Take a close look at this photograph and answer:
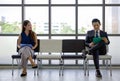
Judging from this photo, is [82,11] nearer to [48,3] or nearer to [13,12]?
[48,3]

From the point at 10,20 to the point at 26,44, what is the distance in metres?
1.76

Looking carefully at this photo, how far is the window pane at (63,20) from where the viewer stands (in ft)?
26.3

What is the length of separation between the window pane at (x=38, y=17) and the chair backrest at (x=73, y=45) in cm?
99

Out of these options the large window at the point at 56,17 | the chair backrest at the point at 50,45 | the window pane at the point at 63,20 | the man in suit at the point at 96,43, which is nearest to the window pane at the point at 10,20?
the large window at the point at 56,17

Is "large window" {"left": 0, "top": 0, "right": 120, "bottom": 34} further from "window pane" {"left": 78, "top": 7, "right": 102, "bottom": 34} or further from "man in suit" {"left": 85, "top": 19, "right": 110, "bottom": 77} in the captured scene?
"man in suit" {"left": 85, "top": 19, "right": 110, "bottom": 77}

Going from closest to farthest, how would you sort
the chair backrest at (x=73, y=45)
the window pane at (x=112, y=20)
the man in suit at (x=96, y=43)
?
the man in suit at (x=96, y=43) < the chair backrest at (x=73, y=45) < the window pane at (x=112, y=20)

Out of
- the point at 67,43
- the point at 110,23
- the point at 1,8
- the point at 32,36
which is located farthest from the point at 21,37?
the point at 110,23

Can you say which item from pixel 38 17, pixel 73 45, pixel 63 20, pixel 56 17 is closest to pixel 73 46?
pixel 73 45

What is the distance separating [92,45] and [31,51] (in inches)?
56.3

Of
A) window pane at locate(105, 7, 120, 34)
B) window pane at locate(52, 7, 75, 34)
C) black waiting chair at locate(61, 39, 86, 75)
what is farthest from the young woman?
window pane at locate(105, 7, 120, 34)

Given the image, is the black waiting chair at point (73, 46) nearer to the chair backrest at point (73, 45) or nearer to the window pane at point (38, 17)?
the chair backrest at point (73, 45)

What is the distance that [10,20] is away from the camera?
26.6ft

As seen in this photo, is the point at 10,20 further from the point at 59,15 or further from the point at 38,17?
the point at 59,15

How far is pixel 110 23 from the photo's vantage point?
26.3 ft
